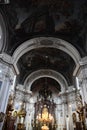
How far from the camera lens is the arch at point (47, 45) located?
565 inches

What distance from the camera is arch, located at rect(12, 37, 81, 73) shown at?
1436cm

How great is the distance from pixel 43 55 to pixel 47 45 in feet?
8.65

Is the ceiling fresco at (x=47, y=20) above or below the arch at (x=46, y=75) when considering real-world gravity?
above

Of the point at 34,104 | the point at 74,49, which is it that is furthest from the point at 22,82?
the point at 74,49

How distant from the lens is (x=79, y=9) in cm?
1245

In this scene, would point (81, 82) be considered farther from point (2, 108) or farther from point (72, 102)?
point (2, 108)

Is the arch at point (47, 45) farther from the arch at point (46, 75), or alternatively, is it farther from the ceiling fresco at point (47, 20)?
the arch at point (46, 75)

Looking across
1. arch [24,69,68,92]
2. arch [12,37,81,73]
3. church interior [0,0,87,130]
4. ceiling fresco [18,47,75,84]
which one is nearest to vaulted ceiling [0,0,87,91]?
church interior [0,0,87,130]

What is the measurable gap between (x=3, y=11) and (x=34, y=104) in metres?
15.6

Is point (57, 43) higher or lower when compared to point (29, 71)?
higher

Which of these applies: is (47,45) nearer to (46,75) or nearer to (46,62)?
(46,62)

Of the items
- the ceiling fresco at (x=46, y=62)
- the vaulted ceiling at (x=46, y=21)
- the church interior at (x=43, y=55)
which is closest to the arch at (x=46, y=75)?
the church interior at (x=43, y=55)

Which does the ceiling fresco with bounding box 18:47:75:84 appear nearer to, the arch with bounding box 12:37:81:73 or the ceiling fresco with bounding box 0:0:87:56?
the arch with bounding box 12:37:81:73

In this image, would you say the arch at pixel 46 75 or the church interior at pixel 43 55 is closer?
the church interior at pixel 43 55
